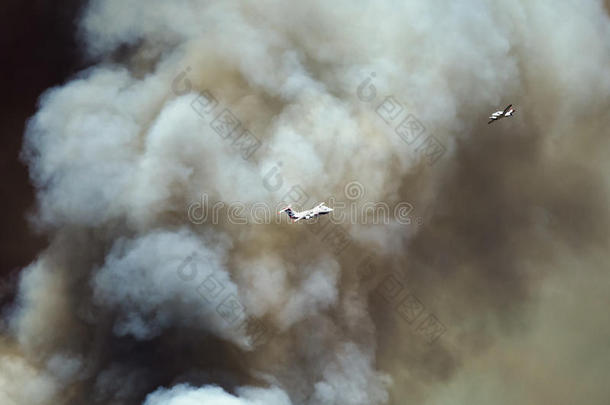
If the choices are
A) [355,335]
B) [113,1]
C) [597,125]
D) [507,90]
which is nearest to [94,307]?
[355,335]

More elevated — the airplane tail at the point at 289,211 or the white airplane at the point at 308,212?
the airplane tail at the point at 289,211

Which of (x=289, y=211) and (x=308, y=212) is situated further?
(x=289, y=211)

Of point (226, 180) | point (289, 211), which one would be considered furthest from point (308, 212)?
point (226, 180)

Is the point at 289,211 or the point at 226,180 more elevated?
the point at 226,180

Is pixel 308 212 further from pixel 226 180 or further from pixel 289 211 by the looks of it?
pixel 226 180

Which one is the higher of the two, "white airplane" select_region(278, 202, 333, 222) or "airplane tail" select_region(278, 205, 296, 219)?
"airplane tail" select_region(278, 205, 296, 219)

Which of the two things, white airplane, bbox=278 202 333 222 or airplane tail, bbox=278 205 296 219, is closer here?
white airplane, bbox=278 202 333 222

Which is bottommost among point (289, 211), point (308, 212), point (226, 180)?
point (308, 212)

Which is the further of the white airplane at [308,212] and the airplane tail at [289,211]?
the airplane tail at [289,211]
